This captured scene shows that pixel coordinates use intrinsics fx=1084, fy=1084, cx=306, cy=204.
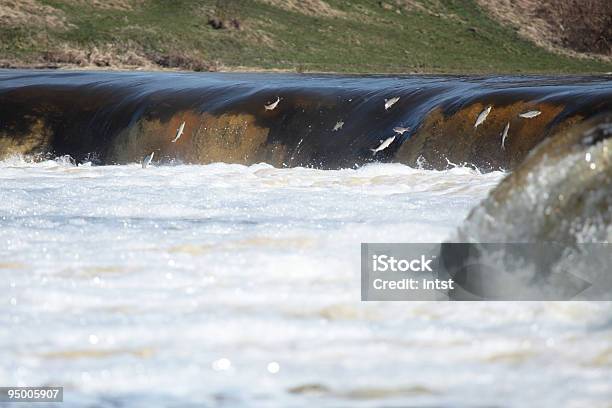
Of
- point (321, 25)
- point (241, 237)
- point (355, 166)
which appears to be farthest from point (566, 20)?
point (241, 237)

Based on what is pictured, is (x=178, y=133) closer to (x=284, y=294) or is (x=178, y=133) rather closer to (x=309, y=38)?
(x=284, y=294)

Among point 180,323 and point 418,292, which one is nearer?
point 180,323

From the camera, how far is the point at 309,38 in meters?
46.2

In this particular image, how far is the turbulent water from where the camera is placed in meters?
4.29

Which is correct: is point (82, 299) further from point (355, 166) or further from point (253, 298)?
point (355, 166)

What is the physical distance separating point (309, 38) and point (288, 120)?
3383 centimetres

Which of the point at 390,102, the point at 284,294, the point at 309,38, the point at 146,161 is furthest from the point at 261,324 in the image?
the point at 309,38

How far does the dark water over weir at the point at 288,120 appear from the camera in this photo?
1094 centimetres

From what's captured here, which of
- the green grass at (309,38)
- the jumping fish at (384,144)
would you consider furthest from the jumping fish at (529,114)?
the green grass at (309,38)

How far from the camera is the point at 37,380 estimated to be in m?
4.46

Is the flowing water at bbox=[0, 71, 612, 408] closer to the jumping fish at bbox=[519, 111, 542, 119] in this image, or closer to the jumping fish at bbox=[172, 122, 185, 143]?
the jumping fish at bbox=[519, 111, 542, 119]

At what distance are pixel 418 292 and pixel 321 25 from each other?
44082mm

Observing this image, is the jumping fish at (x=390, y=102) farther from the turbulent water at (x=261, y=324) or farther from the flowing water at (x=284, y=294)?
the turbulent water at (x=261, y=324)

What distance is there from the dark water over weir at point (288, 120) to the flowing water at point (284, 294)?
65mm
